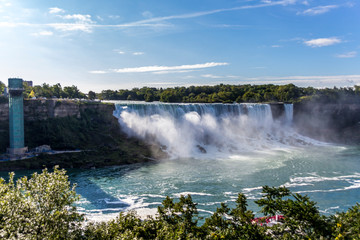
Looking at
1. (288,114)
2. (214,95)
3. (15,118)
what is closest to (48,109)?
(15,118)

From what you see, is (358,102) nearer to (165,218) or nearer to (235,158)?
(235,158)

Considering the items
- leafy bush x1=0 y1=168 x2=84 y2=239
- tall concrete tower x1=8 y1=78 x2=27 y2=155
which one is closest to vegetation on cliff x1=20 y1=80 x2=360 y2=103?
tall concrete tower x1=8 y1=78 x2=27 y2=155

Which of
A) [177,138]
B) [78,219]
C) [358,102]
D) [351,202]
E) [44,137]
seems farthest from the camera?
[358,102]

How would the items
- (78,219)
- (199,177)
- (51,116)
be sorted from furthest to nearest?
(51,116) < (199,177) < (78,219)

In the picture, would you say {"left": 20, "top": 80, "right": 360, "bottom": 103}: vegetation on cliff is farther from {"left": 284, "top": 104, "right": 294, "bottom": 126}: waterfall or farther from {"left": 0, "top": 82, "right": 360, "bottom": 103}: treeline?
{"left": 284, "top": 104, "right": 294, "bottom": 126}: waterfall

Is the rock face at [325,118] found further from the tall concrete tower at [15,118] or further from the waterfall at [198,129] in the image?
the tall concrete tower at [15,118]

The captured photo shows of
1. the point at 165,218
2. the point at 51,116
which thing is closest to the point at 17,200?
the point at 165,218

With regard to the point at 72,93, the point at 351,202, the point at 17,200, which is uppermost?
the point at 72,93

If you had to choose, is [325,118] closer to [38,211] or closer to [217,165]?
[217,165]
